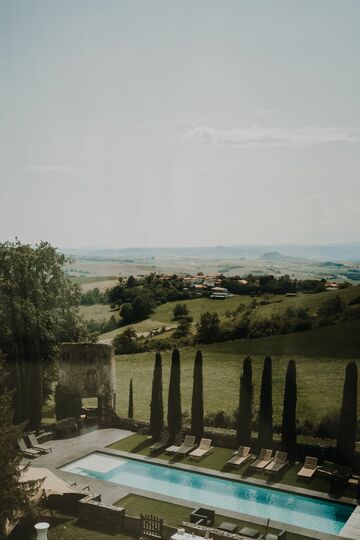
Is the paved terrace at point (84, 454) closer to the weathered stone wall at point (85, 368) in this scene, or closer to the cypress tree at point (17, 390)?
the weathered stone wall at point (85, 368)

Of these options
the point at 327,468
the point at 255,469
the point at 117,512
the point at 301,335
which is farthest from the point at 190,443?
the point at 301,335

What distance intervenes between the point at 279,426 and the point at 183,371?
41.5 ft

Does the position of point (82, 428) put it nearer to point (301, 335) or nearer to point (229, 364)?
point (229, 364)

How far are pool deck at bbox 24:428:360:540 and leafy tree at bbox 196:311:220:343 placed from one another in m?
17.8

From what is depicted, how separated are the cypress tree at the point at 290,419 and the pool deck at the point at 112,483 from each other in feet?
9.30

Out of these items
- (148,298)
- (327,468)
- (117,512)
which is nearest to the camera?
(117,512)

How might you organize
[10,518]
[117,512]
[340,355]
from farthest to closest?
[340,355], [117,512], [10,518]

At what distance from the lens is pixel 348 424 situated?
72.4ft

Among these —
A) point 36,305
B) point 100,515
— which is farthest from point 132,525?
point 36,305

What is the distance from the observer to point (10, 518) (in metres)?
15.6

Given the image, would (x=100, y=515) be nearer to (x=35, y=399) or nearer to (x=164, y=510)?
(x=164, y=510)

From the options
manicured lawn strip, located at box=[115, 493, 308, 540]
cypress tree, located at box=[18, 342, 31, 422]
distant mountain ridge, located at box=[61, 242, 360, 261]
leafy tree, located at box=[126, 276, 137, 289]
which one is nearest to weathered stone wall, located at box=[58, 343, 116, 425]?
cypress tree, located at box=[18, 342, 31, 422]

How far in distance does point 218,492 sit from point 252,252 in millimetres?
108260

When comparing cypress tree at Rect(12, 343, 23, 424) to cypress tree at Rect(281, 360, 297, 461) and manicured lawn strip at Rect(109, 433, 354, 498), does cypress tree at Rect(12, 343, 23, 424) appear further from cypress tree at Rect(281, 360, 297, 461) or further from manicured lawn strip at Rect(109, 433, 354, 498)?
cypress tree at Rect(281, 360, 297, 461)
